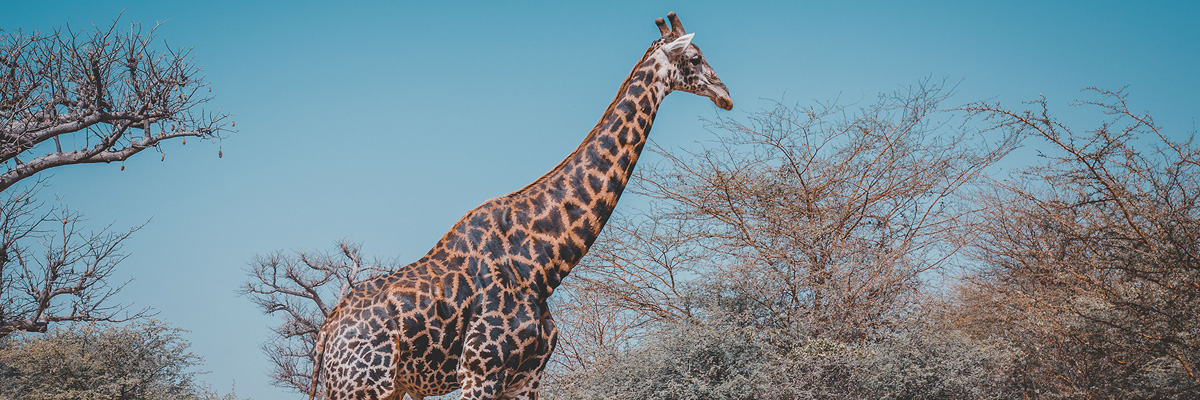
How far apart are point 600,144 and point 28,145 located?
6381 mm

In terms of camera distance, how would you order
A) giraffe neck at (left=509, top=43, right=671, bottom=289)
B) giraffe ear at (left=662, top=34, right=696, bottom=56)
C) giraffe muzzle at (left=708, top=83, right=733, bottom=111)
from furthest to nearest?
giraffe muzzle at (left=708, top=83, right=733, bottom=111) → giraffe ear at (left=662, top=34, right=696, bottom=56) → giraffe neck at (left=509, top=43, right=671, bottom=289)

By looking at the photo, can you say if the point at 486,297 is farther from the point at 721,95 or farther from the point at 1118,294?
the point at 1118,294

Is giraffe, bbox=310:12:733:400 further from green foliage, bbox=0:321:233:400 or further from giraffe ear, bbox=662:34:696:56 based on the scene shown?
green foliage, bbox=0:321:233:400

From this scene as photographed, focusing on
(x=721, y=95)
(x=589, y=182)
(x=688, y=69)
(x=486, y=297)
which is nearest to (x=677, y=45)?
(x=688, y=69)

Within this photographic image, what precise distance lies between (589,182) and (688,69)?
124cm

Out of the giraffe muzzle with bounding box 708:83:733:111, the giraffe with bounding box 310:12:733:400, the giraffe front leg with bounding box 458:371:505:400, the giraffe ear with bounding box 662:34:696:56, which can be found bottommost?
the giraffe front leg with bounding box 458:371:505:400

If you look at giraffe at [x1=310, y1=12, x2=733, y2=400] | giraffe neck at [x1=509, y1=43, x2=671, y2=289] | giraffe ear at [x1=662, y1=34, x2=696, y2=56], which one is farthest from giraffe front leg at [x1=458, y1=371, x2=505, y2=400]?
giraffe ear at [x1=662, y1=34, x2=696, y2=56]

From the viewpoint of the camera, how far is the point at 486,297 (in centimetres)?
512

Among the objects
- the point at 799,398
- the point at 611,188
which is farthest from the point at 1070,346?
the point at 611,188

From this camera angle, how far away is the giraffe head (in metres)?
6.05

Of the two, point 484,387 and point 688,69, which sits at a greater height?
point 688,69

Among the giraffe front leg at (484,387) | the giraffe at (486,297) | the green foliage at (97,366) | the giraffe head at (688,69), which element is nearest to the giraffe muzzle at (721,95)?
the giraffe head at (688,69)

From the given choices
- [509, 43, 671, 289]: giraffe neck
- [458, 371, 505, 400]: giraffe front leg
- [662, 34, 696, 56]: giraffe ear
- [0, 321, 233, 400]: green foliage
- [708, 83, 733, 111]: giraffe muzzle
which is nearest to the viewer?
[458, 371, 505, 400]: giraffe front leg

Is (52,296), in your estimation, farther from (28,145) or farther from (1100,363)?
(1100,363)
